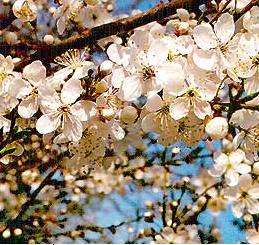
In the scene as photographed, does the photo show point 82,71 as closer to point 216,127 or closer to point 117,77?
point 117,77

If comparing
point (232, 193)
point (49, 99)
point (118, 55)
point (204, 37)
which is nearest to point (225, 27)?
point (204, 37)

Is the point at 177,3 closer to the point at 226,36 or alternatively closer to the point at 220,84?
the point at 226,36

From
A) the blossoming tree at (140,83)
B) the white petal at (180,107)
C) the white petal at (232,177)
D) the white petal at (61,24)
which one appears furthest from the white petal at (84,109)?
the white petal at (232,177)

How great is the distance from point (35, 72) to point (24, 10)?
0.35 meters

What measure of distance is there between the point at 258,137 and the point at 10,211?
11.3 ft

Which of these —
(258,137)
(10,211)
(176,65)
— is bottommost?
(10,211)

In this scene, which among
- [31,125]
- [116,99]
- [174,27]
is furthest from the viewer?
[31,125]

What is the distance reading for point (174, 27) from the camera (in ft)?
6.11

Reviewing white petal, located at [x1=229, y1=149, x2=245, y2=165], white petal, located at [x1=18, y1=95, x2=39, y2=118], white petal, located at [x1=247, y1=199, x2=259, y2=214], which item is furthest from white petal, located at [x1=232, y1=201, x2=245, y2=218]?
white petal, located at [x1=18, y1=95, x2=39, y2=118]

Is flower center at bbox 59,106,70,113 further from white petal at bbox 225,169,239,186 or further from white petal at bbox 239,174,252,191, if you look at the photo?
white petal at bbox 239,174,252,191

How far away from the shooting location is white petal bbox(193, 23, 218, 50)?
5.28ft

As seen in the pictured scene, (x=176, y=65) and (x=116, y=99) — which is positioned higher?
(x=176, y=65)

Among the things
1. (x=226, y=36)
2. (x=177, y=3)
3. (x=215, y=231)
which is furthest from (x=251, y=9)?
(x=215, y=231)

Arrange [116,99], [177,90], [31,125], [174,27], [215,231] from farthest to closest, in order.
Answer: [215,231]
[31,125]
[174,27]
[116,99]
[177,90]
